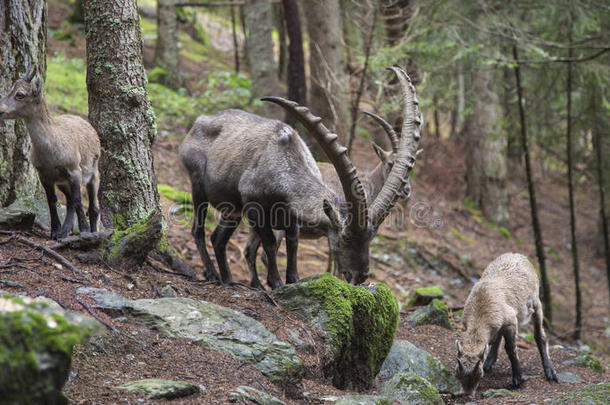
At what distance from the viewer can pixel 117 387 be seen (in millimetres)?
3865

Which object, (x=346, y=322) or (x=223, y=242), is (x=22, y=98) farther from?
(x=346, y=322)

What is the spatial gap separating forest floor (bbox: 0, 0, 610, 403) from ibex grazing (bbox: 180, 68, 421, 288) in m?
0.97

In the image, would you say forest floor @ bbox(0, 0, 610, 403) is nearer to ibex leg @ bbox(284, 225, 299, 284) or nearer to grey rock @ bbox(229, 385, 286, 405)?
grey rock @ bbox(229, 385, 286, 405)

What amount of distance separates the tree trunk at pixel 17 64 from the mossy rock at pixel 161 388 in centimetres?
410

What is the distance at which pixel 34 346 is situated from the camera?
2654mm

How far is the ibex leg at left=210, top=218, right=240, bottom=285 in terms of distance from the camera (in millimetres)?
7809

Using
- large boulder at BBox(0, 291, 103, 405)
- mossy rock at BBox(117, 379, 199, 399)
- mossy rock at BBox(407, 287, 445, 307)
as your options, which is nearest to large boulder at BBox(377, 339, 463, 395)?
mossy rock at BBox(117, 379, 199, 399)

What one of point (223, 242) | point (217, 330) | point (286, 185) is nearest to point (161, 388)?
point (217, 330)

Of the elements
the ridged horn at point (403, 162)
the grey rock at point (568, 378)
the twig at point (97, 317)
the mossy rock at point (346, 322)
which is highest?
the ridged horn at point (403, 162)

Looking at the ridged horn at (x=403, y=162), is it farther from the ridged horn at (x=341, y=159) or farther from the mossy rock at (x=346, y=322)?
the mossy rock at (x=346, y=322)

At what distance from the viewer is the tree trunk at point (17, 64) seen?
6.98 metres

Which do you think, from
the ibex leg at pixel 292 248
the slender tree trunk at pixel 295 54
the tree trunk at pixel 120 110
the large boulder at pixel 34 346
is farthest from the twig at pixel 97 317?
the slender tree trunk at pixel 295 54

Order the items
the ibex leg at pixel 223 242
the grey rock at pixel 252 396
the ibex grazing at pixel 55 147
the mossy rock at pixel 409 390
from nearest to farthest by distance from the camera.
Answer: the grey rock at pixel 252 396, the mossy rock at pixel 409 390, the ibex grazing at pixel 55 147, the ibex leg at pixel 223 242

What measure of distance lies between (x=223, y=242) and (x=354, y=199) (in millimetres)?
2150
